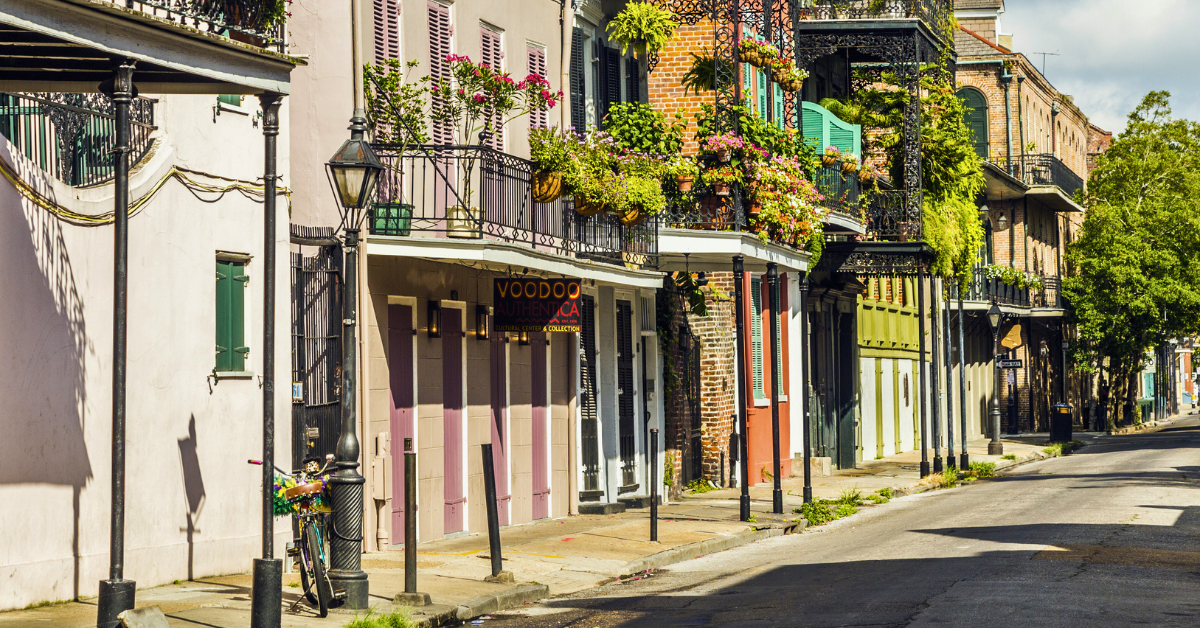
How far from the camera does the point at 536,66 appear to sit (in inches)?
752

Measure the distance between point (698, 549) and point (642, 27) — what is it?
766 cm

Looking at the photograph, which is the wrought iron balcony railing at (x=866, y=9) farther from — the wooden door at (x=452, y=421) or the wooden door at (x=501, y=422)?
the wooden door at (x=452, y=421)

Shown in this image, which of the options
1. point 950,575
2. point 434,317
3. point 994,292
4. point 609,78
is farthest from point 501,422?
point 994,292

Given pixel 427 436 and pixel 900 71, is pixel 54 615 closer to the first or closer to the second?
pixel 427 436

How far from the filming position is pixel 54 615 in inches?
393

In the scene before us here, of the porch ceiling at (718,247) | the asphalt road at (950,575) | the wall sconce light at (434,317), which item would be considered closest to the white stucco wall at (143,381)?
the wall sconce light at (434,317)

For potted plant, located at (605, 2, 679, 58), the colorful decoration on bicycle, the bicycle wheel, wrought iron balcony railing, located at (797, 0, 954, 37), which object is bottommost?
the bicycle wheel

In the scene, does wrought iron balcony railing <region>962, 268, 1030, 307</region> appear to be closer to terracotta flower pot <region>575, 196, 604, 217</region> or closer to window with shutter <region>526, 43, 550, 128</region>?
window with shutter <region>526, 43, 550, 128</region>

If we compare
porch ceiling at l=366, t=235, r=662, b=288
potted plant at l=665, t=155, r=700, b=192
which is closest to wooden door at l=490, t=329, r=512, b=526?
porch ceiling at l=366, t=235, r=662, b=288

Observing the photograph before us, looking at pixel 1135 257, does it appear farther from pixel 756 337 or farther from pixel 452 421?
pixel 452 421

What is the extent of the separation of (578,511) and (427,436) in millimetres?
4177

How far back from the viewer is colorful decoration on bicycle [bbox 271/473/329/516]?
10.8 meters

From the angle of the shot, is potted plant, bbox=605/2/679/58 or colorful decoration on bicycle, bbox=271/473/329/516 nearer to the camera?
colorful decoration on bicycle, bbox=271/473/329/516

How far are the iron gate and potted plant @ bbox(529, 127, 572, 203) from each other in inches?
125
